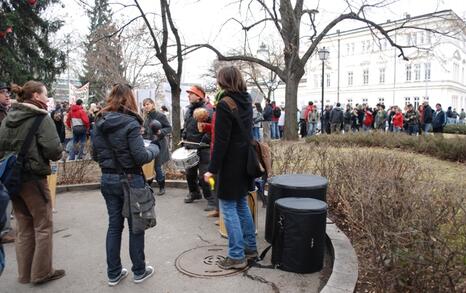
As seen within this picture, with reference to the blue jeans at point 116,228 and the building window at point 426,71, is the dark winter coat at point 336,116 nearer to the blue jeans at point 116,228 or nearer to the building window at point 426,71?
the blue jeans at point 116,228

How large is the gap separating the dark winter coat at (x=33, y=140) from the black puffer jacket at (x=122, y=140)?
48 centimetres

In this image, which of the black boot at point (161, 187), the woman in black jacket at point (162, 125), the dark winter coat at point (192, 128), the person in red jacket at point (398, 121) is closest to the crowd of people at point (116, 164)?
the dark winter coat at point (192, 128)

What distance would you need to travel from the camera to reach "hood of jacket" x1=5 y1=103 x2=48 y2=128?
381cm

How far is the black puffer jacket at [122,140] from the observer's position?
3.69m

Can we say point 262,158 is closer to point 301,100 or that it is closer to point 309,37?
point 309,37

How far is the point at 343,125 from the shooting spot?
74.9 ft

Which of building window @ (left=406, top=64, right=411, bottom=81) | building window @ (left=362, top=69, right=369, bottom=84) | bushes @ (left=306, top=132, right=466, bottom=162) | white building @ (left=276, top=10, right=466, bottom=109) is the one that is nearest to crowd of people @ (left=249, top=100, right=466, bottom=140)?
bushes @ (left=306, top=132, right=466, bottom=162)

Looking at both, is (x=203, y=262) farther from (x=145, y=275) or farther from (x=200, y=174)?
(x=200, y=174)

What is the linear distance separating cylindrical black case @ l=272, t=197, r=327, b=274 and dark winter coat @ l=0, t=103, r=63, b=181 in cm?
229

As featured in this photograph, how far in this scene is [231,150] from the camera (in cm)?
417

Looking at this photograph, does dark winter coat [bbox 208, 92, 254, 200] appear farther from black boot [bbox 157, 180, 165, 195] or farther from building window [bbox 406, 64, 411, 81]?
building window [bbox 406, 64, 411, 81]

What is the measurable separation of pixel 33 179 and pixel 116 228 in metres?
0.90

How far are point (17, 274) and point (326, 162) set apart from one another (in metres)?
5.19

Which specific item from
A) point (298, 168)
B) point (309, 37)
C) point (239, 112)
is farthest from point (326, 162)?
point (309, 37)
